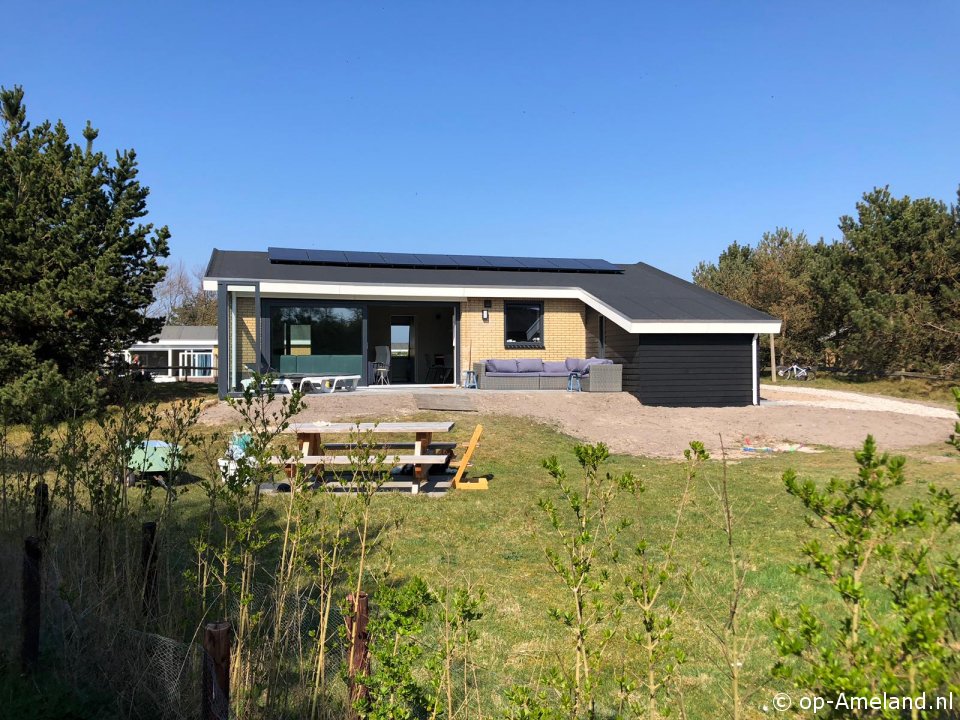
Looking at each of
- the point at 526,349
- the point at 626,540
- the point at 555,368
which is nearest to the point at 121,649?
the point at 626,540

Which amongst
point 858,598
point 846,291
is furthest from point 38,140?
point 846,291

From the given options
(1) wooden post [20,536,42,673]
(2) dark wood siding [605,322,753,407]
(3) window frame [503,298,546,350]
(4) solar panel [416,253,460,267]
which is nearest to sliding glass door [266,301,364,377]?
(4) solar panel [416,253,460,267]

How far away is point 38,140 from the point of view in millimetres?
13242

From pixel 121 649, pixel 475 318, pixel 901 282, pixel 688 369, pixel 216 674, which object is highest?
pixel 901 282

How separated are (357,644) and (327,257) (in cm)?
1896

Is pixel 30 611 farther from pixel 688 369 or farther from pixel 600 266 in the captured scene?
pixel 600 266

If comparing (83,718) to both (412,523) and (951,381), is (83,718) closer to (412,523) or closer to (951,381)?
(412,523)

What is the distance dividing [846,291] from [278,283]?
21074mm

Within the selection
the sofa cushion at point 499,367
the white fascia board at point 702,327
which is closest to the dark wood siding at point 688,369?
the white fascia board at point 702,327

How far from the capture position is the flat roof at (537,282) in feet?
54.6

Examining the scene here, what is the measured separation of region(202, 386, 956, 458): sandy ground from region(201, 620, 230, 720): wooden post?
32.3 ft

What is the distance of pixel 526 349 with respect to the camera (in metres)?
19.1

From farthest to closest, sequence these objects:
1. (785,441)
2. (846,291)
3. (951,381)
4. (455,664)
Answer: (846,291)
(951,381)
(785,441)
(455,664)

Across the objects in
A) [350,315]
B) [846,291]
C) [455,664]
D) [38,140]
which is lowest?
[455,664]
